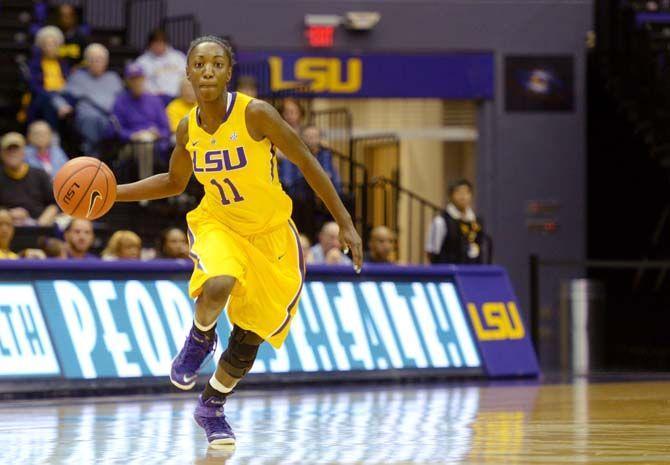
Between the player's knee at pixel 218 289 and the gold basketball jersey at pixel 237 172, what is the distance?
423 millimetres

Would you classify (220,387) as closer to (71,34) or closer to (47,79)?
(47,79)

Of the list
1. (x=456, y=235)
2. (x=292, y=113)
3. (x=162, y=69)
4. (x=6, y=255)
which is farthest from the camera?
(x=162, y=69)

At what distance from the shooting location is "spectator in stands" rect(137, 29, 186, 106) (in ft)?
51.6

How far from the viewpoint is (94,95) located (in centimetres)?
1523

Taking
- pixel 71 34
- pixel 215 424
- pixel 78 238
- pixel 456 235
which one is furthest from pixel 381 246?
pixel 215 424

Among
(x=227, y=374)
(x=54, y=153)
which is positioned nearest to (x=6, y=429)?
(x=227, y=374)

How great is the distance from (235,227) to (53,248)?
17.4 feet

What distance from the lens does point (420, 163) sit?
21.2 meters

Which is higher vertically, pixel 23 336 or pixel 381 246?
pixel 381 246

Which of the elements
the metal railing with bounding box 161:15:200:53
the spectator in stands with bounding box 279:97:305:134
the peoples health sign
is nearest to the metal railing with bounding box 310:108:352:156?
the metal railing with bounding box 161:15:200:53

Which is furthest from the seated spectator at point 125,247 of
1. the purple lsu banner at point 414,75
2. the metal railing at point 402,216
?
the purple lsu banner at point 414,75

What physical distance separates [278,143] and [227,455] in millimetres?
1570

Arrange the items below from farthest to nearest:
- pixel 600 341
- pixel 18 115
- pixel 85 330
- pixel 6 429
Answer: pixel 600 341, pixel 18 115, pixel 85 330, pixel 6 429

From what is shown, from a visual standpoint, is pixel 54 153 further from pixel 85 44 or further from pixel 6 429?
pixel 6 429
